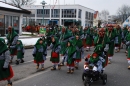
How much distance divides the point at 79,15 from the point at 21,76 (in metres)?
58.5

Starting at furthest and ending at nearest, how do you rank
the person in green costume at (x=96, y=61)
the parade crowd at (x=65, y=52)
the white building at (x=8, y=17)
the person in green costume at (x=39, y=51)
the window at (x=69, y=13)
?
the window at (x=69, y=13), the white building at (x=8, y=17), the person in green costume at (x=39, y=51), the person in green costume at (x=96, y=61), the parade crowd at (x=65, y=52)

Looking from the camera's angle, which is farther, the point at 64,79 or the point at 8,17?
the point at 8,17

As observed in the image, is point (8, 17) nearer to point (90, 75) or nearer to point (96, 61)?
point (96, 61)

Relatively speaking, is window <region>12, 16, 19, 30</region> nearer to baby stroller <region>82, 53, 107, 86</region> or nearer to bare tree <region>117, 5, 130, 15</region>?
baby stroller <region>82, 53, 107, 86</region>

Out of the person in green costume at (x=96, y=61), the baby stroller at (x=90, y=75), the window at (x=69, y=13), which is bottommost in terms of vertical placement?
the baby stroller at (x=90, y=75)

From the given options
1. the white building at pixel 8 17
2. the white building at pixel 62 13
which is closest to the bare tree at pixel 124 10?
the white building at pixel 62 13

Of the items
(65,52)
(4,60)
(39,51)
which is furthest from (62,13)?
(4,60)

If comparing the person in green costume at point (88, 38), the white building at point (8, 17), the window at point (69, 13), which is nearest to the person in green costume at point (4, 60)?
the person in green costume at point (88, 38)

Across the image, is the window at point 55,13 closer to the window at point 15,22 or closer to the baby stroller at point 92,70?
the window at point 15,22

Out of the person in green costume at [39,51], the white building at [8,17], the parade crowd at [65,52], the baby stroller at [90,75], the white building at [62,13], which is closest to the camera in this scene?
the parade crowd at [65,52]

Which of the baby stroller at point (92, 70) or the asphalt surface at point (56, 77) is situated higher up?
the baby stroller at point (92, 70)

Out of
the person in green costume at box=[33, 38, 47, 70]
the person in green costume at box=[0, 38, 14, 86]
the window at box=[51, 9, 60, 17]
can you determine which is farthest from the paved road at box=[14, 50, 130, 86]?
the window at box=[51, 9, 60, 17]

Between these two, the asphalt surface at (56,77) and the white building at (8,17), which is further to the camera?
the white building at (8,17)

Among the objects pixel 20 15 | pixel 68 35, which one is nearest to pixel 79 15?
pixel 20 15
